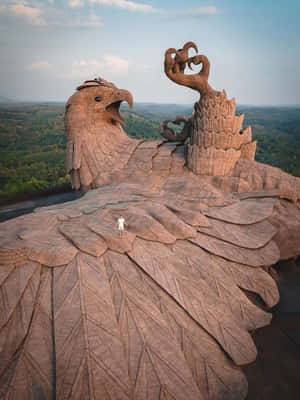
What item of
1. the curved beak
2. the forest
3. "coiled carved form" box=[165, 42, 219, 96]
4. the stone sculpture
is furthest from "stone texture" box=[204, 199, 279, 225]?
the forest

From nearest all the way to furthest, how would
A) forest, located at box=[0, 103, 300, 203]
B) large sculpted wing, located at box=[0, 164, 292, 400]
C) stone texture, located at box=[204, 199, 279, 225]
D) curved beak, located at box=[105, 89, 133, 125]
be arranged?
large sculpted wing, located at box=[0, 164, 292, 400] < stone texture, located at box=[204, 199, 279, 225] < curved beak, located at box=[105, 89, 133, 125] < forest, located at box=[0, 103, 300, 203]

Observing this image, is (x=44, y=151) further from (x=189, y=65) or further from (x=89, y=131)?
(x=189, y=65)

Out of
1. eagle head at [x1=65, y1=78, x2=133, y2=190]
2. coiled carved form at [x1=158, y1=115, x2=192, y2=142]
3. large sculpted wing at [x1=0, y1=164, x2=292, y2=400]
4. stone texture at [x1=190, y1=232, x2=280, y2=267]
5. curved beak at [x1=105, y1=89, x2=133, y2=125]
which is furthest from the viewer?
coiled carved form at [x1=158, y1=115, x2=192, y2=142]

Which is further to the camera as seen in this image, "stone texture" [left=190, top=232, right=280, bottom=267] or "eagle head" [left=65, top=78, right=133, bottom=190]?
"eagle head" [left=65, top=78, right=133, bottom=190]

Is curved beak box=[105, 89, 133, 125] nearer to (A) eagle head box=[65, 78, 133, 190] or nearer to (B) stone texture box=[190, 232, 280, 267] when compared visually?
(A) eagle head box=[65, 78, 133, 190]

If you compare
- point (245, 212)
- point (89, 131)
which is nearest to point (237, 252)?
point (245, 212)

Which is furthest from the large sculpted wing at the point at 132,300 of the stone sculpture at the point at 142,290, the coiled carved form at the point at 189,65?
the coiled carved form at the point at 189,65

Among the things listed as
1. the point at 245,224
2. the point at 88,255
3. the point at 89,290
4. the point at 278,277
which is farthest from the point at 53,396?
the point at 278,277
